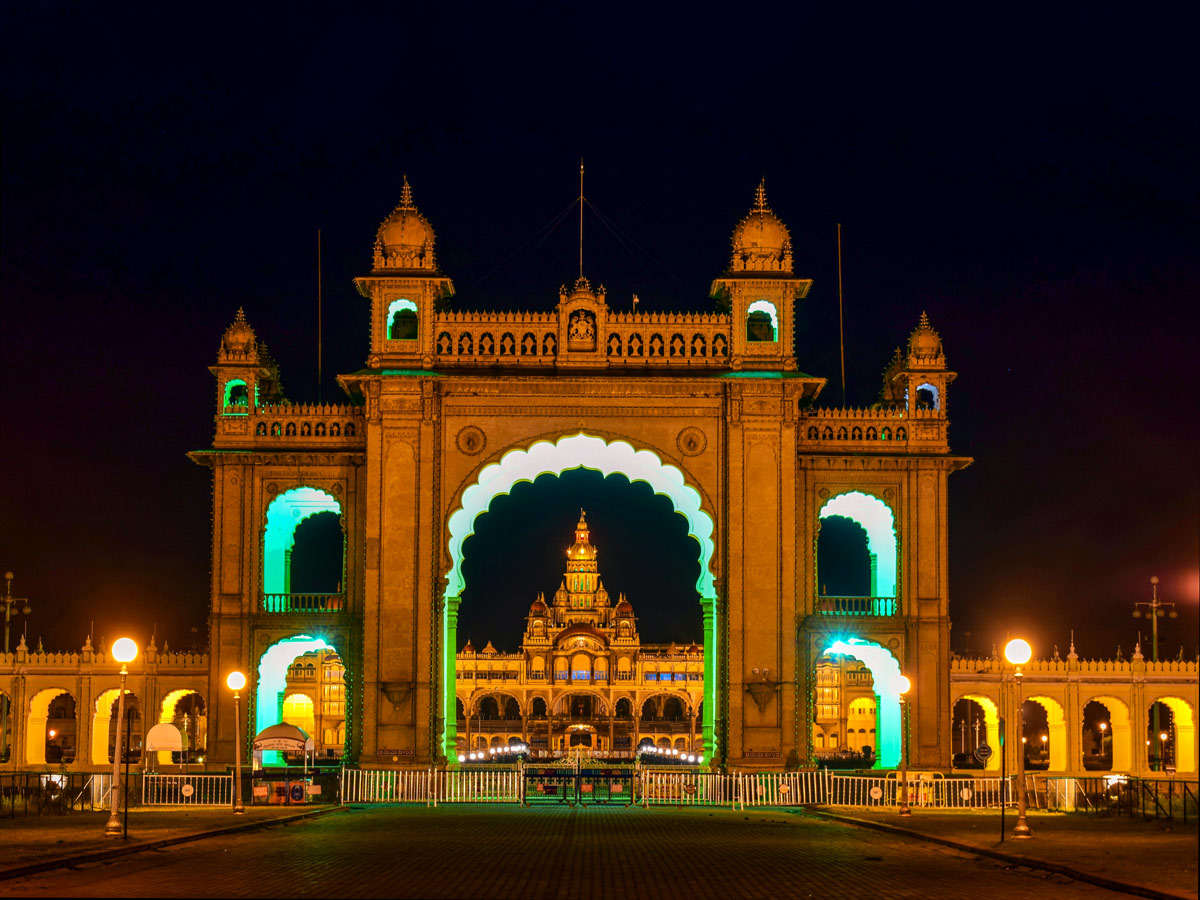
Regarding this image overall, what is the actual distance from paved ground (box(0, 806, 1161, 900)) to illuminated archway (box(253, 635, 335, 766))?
13807mm

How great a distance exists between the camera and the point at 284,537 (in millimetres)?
47188

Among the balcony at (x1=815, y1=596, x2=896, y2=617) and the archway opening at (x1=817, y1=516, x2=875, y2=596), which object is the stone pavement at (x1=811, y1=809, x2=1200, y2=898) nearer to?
the balcony at (x1=815, y1=596, x2=896, y2=617)

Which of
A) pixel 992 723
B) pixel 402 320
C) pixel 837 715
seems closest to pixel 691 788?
pixel 402 320

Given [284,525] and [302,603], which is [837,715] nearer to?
[284,525]

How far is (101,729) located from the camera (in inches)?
1962

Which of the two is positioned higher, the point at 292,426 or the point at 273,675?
the point at 292,426

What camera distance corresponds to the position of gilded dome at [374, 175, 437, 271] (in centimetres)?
4503

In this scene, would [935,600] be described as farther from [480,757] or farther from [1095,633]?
[480,757]

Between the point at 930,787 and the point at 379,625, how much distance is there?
49.9 feet

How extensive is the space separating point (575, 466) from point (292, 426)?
795 centimetres

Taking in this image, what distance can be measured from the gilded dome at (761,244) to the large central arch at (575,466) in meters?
6.00

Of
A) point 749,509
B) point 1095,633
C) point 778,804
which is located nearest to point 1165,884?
point 778,804

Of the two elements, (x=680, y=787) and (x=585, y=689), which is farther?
(x=585, y=689)

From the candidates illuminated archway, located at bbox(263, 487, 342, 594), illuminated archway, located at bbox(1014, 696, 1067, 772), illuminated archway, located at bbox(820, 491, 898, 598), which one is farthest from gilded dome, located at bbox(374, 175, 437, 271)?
illuminated archway, located at bbox(1014, 696, 1067, 772)
